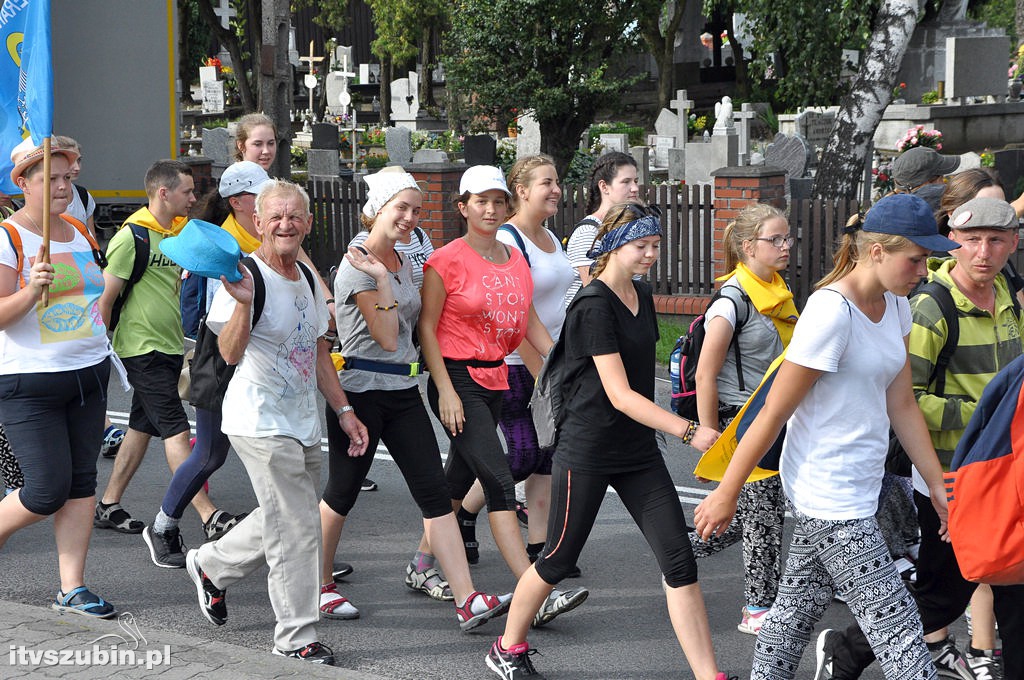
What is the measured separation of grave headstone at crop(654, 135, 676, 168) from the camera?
26.3m

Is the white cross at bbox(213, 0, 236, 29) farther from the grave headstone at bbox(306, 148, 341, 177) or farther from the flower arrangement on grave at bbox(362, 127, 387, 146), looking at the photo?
the grave headstone at bbox(306, 148, 341, 177)

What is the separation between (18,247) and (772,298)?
303 centimetres

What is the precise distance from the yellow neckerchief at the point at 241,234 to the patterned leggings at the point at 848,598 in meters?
3.26

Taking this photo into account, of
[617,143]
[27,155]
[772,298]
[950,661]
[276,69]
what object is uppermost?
[276,69]

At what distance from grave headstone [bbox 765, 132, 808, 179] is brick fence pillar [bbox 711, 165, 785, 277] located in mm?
4034

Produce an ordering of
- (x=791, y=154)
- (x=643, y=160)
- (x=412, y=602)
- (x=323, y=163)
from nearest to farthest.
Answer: (x=412, y=602) → (x=791, y=154) → (x=323, y=163) → (x=643, y=160)

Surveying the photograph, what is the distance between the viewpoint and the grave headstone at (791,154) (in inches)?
657

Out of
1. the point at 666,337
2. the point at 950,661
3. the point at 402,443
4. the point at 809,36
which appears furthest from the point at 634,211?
the point at 809,36

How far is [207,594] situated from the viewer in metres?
5.14

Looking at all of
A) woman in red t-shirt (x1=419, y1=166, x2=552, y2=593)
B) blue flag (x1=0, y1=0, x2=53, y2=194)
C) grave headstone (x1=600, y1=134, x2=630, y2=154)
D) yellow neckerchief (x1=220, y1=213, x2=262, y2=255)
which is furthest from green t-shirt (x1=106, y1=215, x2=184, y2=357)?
grave headstone (x1=600, y1=134, x2=630, y2=154)

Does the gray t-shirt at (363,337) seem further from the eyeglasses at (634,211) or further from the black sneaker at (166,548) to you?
the black sneaker at (166,548)

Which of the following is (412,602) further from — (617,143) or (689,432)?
(617,143)

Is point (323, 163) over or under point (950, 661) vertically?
over

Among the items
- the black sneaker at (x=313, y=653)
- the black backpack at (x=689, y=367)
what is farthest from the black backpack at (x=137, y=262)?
the black backpack at (x=689, y=367)
